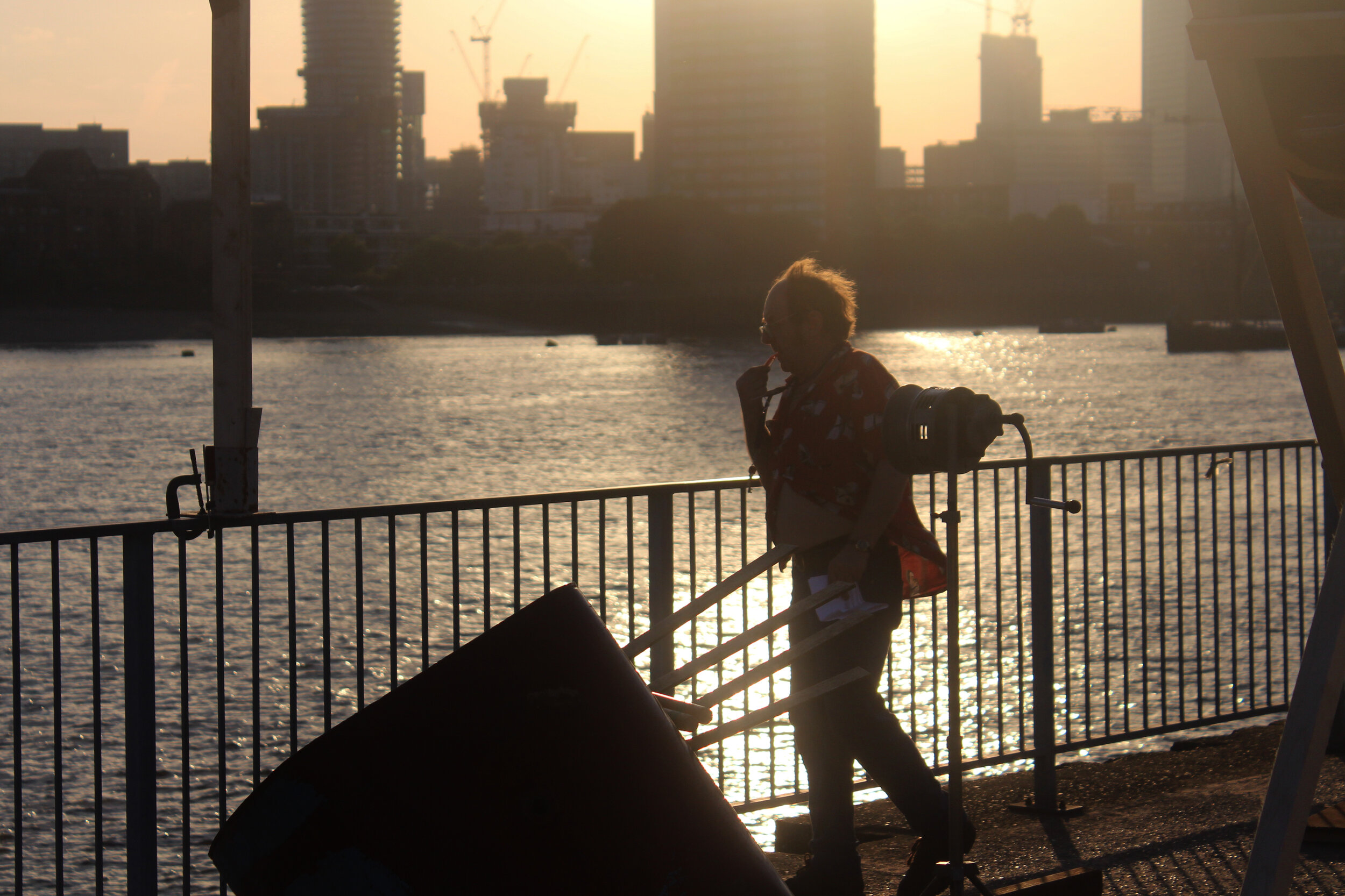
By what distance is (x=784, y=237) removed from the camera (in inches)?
6033

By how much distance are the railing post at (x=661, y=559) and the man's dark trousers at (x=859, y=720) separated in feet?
2.12

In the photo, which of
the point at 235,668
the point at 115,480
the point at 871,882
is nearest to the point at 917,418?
the point at 871,882

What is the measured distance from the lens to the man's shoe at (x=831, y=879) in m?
3.88

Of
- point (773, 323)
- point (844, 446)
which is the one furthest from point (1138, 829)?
point (773, 323)

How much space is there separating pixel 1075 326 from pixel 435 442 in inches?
4352

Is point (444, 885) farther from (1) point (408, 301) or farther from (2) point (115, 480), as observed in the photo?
(1) point (408, 301)

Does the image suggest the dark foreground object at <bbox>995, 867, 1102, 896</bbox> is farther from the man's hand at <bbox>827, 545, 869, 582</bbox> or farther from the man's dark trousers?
the man's hand at <bbox>827, 545, 869, 582</bbox>

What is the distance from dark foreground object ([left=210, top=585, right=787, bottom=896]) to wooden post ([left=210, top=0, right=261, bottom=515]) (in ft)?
5.89

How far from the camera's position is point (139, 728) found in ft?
12.3

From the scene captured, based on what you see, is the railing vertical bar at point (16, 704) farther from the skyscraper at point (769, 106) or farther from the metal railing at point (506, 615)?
the skyscraper at point (769, 106)

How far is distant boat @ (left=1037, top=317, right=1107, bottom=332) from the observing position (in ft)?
463

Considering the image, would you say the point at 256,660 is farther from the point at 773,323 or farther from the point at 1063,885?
the point at 1063,885

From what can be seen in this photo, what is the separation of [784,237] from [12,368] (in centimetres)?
8742

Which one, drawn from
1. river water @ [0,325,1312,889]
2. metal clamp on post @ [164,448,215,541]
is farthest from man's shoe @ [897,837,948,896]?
metal clamp on post @ [164,448,215,541]
